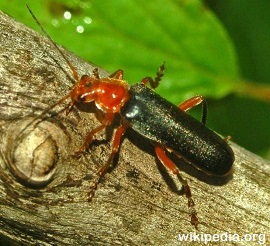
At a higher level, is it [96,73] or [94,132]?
[96,73]

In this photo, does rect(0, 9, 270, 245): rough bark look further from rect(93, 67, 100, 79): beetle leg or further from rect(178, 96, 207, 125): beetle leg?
rect(178, 96, 207, 125): beetle leg

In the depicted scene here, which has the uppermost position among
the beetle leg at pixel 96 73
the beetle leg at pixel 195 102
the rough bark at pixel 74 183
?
the beetle leg at pixel 195 102

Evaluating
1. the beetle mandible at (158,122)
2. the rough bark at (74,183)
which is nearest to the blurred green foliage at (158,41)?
the beetle mandible at (158,122)

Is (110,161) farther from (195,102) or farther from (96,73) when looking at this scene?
(195,102)

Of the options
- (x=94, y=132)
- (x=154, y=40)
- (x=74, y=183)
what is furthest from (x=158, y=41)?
(x=74, y=183)

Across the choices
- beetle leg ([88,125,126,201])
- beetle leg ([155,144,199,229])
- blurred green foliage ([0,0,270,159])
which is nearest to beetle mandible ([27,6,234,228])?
beetle leg ([155,144,199,229])

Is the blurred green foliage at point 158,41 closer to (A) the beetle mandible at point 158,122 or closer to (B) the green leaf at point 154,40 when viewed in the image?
(B) the green leaf at point 154,40

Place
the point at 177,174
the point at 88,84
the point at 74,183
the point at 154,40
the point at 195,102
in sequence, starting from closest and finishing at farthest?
1. the point at 74,183
2. the point at 177,174
3. the point at 88,84
4. the point at 195,102
5. the point at 154,40
